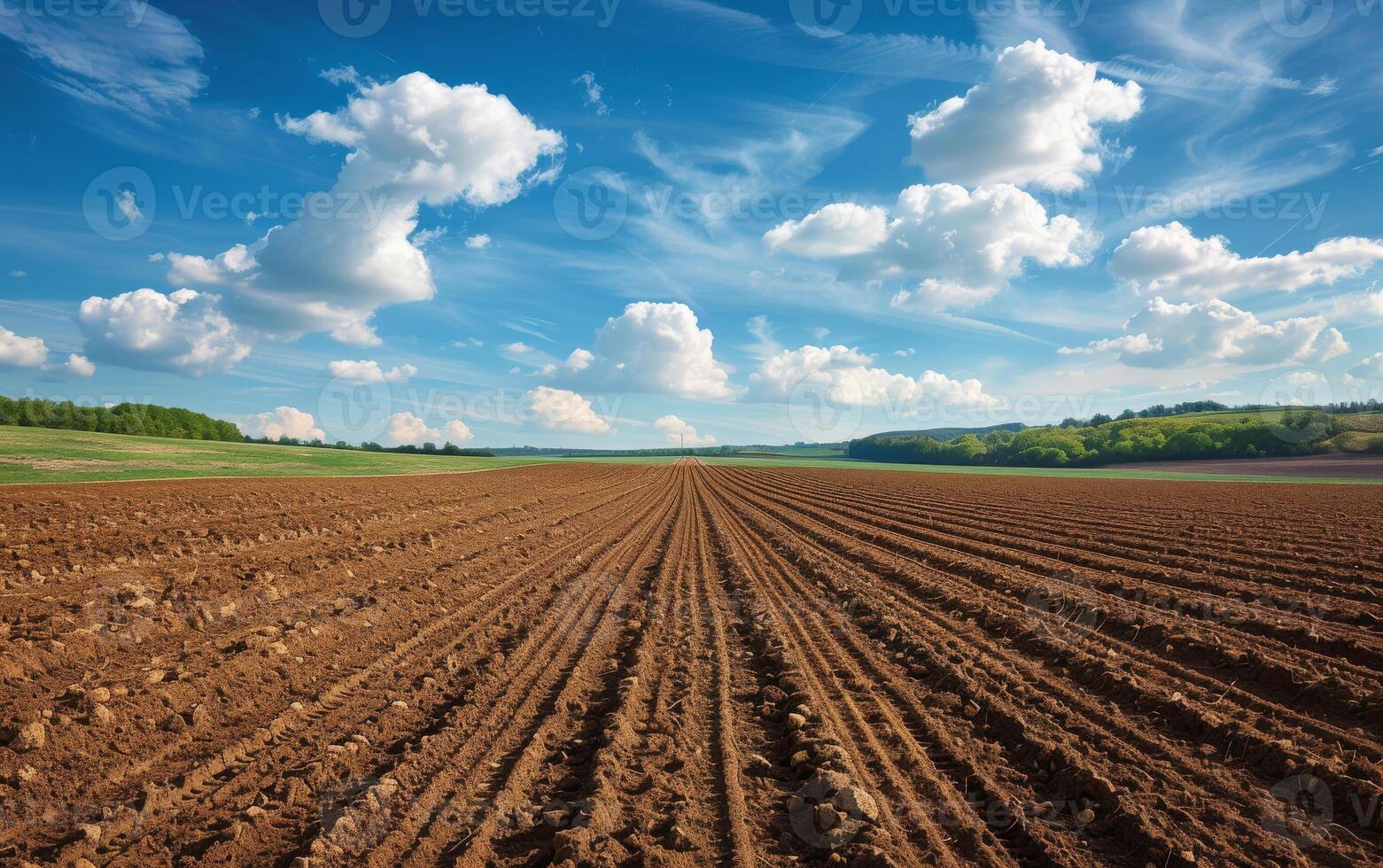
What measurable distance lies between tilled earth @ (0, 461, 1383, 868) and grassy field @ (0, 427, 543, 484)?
1224 cm

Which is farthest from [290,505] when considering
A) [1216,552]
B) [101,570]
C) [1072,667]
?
[1216,552]

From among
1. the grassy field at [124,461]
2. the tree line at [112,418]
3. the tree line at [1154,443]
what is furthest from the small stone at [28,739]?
the tree line at [1154,443]

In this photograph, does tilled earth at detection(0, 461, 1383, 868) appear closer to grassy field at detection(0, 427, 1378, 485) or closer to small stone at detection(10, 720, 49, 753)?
small stone at detection(10, 720, 49, 753)

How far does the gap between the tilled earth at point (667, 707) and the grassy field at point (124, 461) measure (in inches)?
482

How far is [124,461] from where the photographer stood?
28.0 meters

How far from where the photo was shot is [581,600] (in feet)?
36.5

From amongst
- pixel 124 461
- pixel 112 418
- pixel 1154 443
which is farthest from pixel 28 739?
pixel 1154 443

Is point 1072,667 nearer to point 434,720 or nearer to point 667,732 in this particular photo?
point 667,732

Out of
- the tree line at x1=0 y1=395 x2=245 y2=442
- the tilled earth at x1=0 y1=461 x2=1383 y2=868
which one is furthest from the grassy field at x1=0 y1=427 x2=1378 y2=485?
the tree line at x1=0 y1=395 x2=245 y2=442

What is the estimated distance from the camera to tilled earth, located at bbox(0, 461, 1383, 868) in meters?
4.50

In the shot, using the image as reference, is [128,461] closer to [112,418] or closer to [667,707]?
[667,707]

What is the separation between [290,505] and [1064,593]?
2185 centimetres

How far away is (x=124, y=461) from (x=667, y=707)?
33.6 m

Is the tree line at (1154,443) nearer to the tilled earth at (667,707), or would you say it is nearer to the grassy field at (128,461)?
the grassy field at (128,461)
